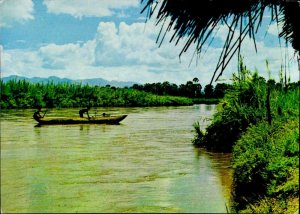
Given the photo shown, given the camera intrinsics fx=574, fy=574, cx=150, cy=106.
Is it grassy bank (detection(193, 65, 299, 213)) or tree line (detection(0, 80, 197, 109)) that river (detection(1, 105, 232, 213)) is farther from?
tree line (detection(0, 80, 197, 109))

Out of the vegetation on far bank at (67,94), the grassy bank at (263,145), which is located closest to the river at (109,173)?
the grassy bank at (263,145)

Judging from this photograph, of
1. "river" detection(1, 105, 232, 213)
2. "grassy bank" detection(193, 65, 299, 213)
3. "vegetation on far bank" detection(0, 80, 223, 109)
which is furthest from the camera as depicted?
"vegetation on far bank" detection(0, 80, 223, 109)

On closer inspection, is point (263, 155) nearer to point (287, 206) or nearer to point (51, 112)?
point (287, 206)

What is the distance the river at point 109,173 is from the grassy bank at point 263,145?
1.02 feet

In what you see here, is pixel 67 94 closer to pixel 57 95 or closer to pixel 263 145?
pixel 57 95

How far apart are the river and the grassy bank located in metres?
0.31

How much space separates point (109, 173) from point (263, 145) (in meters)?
2.76

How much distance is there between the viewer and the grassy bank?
162 inches

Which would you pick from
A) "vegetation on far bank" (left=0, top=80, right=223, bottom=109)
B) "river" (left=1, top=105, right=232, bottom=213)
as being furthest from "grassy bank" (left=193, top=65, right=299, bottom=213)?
"vegetation on far bank" (left=0, top=80, right=223, bottom=109)

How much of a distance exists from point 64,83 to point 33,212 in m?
15.4

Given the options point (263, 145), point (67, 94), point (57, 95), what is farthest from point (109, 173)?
point (57, 95)

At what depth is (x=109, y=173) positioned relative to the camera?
7555 mm

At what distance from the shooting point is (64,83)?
20.1m

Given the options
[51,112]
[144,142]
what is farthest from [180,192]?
[51,112]
